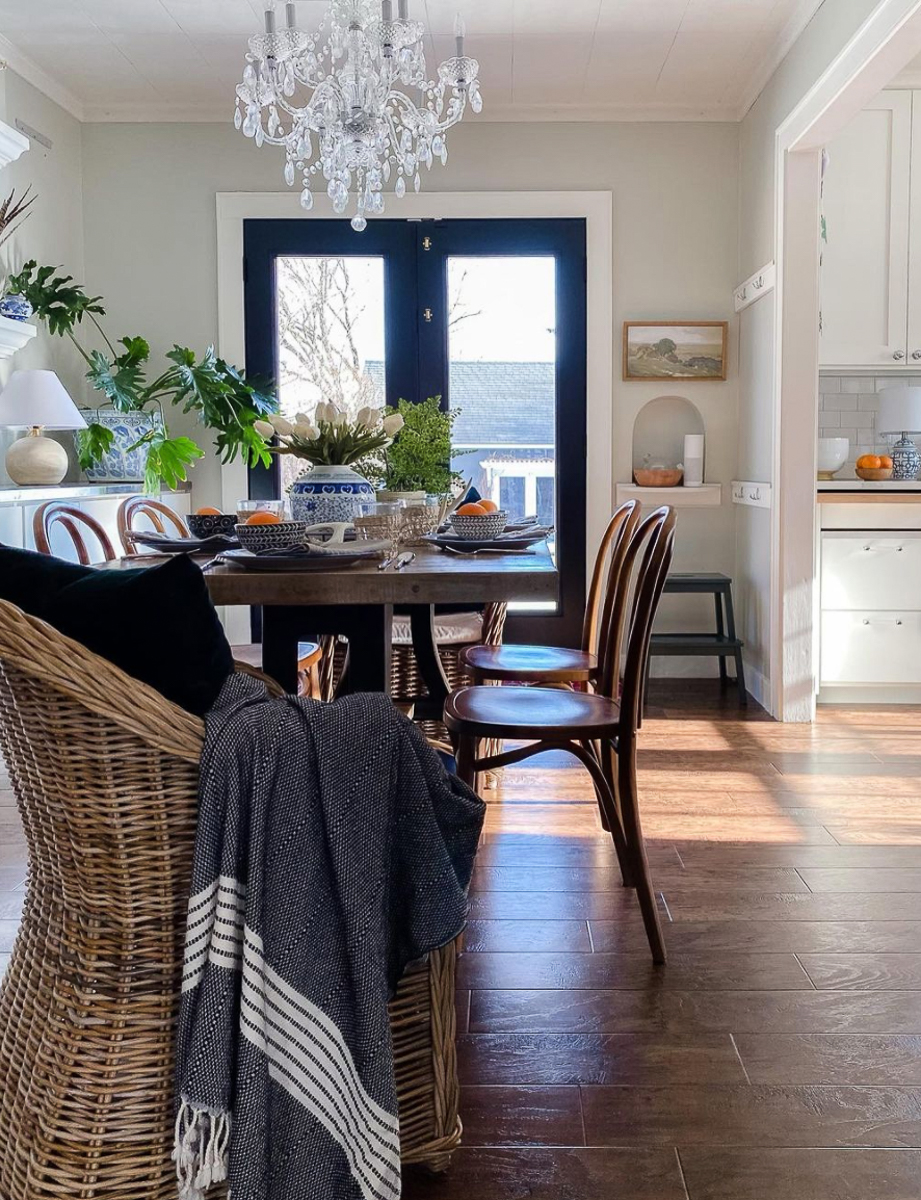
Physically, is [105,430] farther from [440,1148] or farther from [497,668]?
[440,1148]

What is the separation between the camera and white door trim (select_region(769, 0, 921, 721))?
15.2ft

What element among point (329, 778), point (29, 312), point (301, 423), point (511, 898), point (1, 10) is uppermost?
point (1, 10)

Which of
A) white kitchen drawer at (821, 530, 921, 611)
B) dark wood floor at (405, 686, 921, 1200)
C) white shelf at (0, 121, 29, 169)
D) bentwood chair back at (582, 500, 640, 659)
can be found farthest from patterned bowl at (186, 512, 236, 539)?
white kitchen drawer at (821, 530, 921, 611)

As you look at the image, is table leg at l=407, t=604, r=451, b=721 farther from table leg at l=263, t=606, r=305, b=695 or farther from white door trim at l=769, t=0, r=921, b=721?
white door trim at l=769, t=0, r=921, b=721

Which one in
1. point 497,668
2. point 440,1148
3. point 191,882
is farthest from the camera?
point 497,668

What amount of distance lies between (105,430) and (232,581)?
124 inches

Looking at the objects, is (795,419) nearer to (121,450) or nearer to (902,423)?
(902,423)

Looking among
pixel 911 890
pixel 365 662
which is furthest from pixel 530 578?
pixel 911 890

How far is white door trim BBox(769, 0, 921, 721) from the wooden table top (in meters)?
2.88

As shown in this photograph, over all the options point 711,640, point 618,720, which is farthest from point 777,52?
point 618,720

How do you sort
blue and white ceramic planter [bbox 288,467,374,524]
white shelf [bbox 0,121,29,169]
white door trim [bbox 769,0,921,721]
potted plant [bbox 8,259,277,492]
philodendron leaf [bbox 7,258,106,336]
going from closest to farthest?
1. blue and white ceramic planter [bbox 288,467,374,524]
2. white shelf [bbox 0,121,29,169]
3. white door trim [bbox 769,0,921,721]
4. philodendron leaf [bbox 7,258,106,336]
5. potted plant [bbox 8,259,277,492]

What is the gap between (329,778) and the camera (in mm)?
1432

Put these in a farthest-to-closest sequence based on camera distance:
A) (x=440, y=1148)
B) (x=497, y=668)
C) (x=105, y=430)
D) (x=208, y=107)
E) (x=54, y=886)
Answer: (x=208, y=107) → (x=105, y=430) → (x=497, y=668) → (x=440, y=1148) → (x=54, y=886)

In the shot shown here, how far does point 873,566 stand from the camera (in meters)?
4.96
